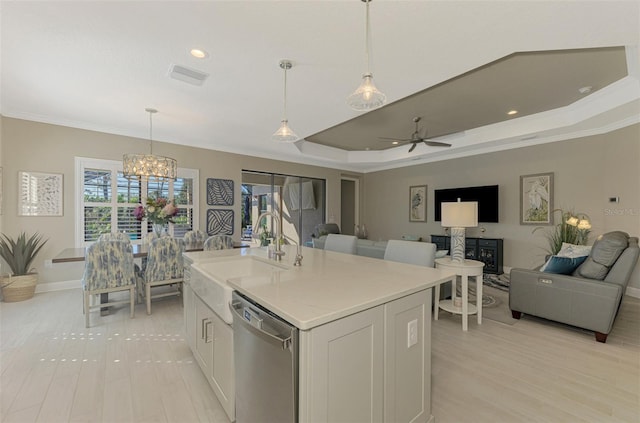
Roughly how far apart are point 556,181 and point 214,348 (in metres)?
6.08

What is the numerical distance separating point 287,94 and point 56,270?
4.56 m

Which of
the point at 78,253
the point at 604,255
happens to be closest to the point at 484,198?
the point at 604,255

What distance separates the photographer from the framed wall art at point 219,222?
554cm

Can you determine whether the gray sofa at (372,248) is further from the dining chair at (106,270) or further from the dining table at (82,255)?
the dining chair at (106,270)

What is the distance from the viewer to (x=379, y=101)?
187 centimetres

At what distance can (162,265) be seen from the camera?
3.44 metres

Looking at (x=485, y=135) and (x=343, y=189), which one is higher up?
(x=485, y=135)

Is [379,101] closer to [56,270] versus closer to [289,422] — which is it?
[289,422]

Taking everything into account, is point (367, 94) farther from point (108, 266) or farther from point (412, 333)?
point (108, 266)

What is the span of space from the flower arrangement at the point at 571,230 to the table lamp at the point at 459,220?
215cm

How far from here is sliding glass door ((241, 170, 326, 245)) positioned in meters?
6.42

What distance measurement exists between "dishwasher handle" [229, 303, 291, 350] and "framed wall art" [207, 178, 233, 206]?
4536mm

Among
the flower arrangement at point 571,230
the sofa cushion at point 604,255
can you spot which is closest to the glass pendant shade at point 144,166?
the sofa cushion at point 604,255

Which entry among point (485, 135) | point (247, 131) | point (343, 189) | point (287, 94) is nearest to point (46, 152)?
point (247, 131)
